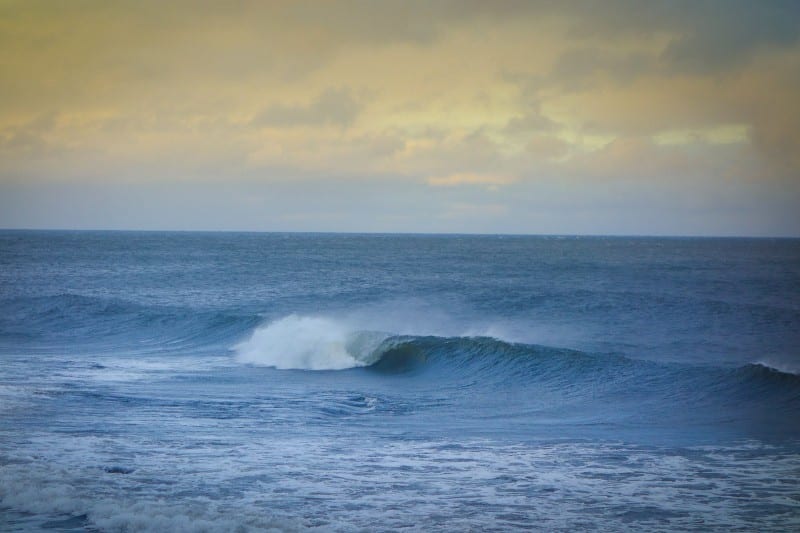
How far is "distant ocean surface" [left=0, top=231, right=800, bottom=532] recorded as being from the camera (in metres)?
9.59

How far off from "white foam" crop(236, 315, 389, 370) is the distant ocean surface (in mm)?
114

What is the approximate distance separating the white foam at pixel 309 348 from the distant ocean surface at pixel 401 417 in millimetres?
114

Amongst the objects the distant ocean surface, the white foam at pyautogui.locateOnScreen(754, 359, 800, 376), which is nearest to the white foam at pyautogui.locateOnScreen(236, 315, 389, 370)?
the distant ocean surface

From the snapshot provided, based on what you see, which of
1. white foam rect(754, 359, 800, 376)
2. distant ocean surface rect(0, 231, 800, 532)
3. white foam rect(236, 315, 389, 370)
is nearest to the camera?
distant ocean surface rect(0, 231, 800, 532)

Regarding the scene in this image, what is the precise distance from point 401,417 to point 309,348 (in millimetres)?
10235

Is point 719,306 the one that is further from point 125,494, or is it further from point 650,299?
point 125,494

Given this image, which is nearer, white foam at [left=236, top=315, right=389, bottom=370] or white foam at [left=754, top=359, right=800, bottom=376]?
white foam at [left=754, top=359, right=800, bottom=376]

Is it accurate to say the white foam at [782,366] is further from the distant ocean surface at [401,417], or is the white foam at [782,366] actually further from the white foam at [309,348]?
the white foam at [309,348]

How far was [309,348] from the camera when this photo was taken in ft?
84.0

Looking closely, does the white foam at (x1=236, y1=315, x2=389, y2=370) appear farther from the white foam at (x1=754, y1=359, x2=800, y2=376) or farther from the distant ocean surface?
the white foam at (x1=754, y1=359, x2=800, y2=376)

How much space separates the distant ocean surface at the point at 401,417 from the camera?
9594 mm

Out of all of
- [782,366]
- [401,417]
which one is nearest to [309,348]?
[401,417]

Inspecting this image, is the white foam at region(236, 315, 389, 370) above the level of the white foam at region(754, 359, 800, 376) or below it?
below

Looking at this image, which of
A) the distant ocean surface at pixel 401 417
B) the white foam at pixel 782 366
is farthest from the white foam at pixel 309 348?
the white foam at pixel 782 366
